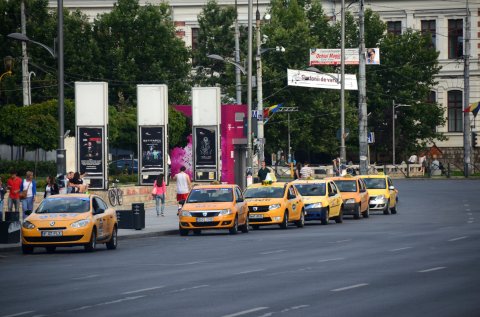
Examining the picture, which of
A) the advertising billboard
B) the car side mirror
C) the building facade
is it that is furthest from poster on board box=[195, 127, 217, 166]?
the building facade

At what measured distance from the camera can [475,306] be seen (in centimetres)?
1722

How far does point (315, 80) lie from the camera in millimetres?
74875

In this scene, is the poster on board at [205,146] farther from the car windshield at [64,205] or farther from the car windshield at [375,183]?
the car windshield at [64,205]

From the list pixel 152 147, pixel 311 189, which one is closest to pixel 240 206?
pixel 311 189

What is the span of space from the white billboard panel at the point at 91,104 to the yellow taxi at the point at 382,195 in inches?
414

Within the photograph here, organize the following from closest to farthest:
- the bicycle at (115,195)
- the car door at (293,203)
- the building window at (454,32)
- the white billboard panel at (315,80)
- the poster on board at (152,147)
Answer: the car door at (293,203) → the bicycle at (115,195) → the poster on board at (152,147) → the white billboard panel at (315,80) → the building window at (454,32)

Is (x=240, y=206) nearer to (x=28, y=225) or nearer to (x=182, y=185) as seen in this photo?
(x=182, y=185)

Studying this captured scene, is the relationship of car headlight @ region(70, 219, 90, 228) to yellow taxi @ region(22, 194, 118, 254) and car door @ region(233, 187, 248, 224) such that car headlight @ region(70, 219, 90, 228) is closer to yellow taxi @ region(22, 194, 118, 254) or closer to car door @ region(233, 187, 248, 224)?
yellow taxi @ region(22, 194, 118, 254)

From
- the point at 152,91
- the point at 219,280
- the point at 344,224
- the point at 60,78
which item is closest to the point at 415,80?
the point at 152,91

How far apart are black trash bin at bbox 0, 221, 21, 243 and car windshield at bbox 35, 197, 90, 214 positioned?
79.8 inches

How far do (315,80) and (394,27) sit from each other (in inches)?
1668

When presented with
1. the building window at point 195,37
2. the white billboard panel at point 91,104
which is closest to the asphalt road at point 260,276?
the white billboard panel at point 91,104

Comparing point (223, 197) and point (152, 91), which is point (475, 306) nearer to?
point (223, 197)

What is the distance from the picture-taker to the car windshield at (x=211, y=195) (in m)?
38.8
